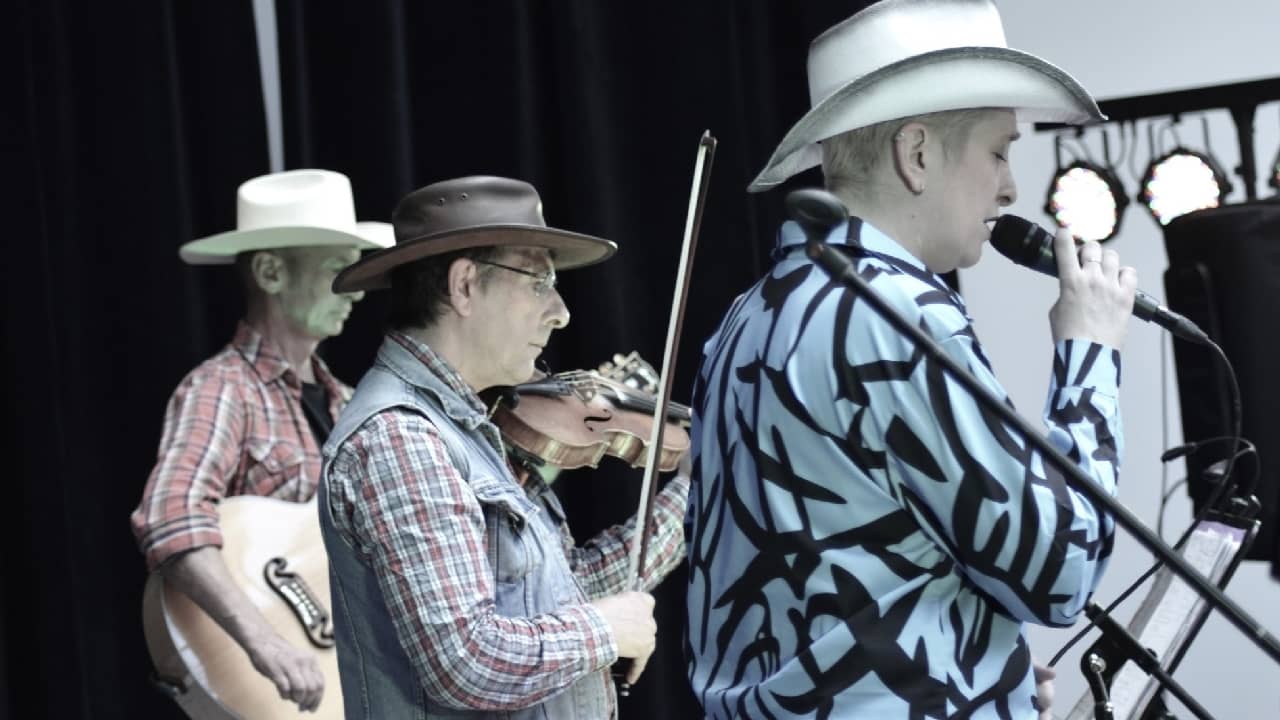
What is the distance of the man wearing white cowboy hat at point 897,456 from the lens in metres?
1.21

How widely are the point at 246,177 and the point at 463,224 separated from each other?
61.3 inches

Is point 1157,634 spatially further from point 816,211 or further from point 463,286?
point 463,286

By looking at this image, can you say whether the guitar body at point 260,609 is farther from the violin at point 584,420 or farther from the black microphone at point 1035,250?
the black microphone at point 1035,250

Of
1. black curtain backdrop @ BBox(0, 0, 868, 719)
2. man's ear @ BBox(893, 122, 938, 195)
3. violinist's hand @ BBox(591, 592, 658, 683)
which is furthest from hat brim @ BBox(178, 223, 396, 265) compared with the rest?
man's ear @ BBox(893, 122, 938, 195)

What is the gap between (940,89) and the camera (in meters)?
1.37

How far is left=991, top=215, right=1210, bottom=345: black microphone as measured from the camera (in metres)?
1.39

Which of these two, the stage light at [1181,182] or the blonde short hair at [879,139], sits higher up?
the blonde short hair at [879,139]

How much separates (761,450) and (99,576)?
2299mm

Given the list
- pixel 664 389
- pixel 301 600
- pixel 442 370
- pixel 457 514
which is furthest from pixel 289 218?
pixel 457 514

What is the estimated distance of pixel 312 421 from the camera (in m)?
2.87

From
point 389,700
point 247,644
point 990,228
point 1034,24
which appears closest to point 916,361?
point 990,228

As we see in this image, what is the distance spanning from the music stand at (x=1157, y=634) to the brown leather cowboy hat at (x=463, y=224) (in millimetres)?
843

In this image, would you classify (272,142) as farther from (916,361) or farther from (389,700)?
(916,361)

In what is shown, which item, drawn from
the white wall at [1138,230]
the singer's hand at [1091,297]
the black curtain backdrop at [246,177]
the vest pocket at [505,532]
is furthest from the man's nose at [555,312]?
the white wall at [1138,230]
